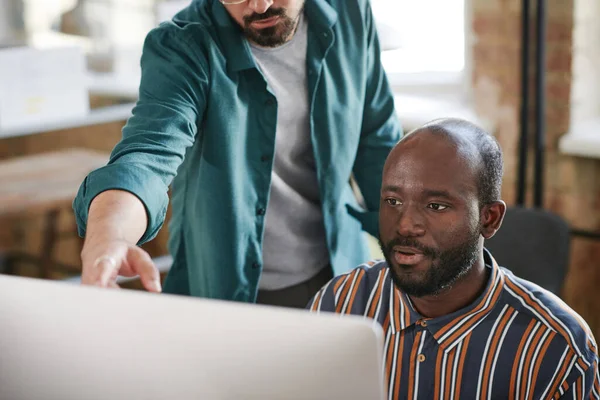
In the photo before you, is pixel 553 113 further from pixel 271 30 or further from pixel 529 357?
pixel 529 357

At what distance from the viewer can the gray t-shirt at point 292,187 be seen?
167 centimetres

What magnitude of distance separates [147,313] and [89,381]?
0.36ft

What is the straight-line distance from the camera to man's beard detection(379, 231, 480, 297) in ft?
4.29

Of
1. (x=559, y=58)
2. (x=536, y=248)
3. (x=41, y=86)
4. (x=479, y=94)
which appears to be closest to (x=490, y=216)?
(x=536, y=248)

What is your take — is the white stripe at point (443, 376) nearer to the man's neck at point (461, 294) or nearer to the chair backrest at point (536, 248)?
the man's neck at point (461, 294)

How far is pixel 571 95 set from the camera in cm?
291

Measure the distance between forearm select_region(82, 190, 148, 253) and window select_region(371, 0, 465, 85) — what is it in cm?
221

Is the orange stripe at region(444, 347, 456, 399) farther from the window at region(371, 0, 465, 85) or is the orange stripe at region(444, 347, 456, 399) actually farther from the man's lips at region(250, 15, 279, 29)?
the window at region(371, 0, 465, 85)

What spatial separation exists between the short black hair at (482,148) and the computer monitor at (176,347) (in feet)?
1.96

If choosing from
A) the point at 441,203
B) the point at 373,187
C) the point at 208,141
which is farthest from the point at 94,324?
the point at 373,187

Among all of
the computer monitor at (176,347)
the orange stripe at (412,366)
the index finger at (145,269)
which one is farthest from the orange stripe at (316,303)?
the computer monitor at (176,347)

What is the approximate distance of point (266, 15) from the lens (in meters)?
1.53

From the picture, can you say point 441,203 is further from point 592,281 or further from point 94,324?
point 592,281

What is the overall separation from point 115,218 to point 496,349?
0.57m
